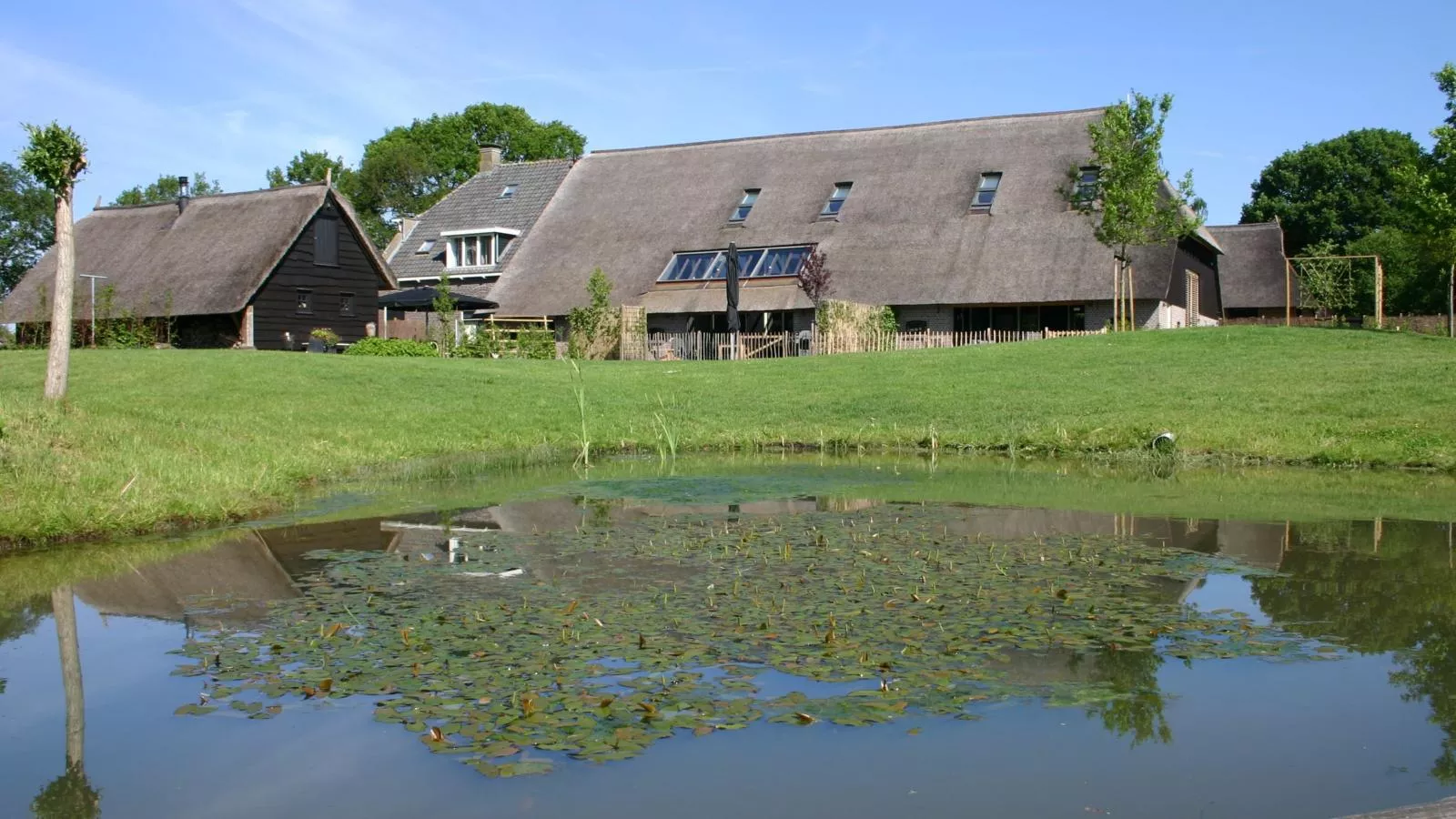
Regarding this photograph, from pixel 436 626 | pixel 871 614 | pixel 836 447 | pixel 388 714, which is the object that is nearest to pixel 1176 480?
pixel 836 447

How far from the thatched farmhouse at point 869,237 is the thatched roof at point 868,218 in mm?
64

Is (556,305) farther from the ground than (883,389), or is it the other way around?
(556,305)

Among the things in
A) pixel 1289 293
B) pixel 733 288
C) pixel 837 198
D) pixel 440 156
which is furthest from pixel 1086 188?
pixel 440 156

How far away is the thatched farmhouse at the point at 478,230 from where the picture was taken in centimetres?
4538

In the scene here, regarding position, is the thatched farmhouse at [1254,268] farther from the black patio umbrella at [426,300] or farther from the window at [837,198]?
the black patio umbrella at [426,300]

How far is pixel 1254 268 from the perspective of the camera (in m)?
52.1

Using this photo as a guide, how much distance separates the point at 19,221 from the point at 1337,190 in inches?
3327

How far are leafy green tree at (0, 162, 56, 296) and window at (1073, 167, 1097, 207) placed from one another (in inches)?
2711

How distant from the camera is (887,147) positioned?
4278 cm

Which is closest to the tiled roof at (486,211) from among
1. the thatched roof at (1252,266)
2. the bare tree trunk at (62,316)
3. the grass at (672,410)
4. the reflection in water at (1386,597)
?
the grass at (672,410)

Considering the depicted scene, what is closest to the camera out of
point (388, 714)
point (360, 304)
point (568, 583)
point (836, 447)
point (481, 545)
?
point (388, 714)

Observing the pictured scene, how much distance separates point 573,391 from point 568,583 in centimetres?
1564

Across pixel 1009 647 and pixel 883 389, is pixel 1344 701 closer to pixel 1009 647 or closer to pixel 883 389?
pixel 1009 647

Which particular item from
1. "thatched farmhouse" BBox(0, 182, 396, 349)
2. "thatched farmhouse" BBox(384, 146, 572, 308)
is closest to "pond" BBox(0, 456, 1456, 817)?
"thatched farmhouse" BBox(0, 182, 396, 349)
